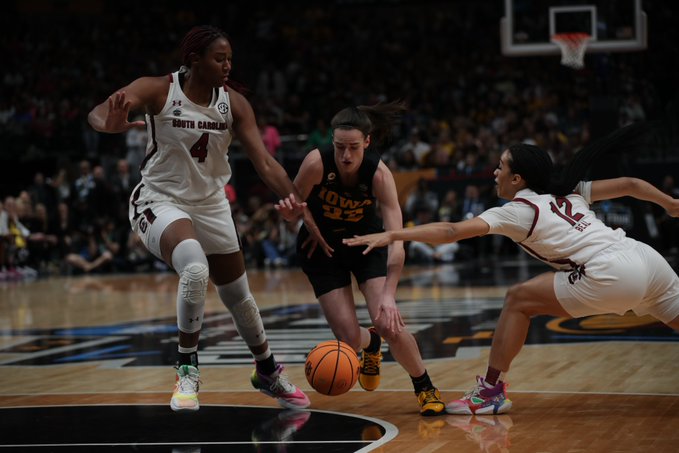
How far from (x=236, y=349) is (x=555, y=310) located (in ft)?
12.6

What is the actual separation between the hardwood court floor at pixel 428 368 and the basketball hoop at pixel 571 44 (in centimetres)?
382

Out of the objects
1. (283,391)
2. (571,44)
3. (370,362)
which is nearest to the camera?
(283,391)

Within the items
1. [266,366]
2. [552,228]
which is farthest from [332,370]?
[552,228]

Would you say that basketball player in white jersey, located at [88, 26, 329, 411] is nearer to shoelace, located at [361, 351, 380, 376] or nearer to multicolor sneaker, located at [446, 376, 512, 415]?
shoelace, located at [361, 351, 380, 376]

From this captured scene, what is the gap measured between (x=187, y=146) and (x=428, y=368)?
283cm

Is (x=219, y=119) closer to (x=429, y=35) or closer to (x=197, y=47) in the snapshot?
(x=197, y=47)

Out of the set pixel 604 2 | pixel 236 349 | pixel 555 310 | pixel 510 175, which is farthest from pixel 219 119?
pixel 604 2

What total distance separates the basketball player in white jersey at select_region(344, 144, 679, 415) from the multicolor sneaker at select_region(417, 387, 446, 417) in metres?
0.07

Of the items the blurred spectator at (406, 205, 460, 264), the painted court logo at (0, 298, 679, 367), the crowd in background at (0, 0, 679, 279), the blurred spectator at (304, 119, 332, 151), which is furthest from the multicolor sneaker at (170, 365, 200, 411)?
the blurred spectator at (304, 119, 332, 151)

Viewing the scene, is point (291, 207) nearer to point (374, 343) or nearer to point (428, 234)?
point (428, 234)

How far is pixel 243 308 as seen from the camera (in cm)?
651

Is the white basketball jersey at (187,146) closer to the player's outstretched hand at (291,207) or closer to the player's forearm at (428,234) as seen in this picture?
the player's outstretched hand at (291,207)

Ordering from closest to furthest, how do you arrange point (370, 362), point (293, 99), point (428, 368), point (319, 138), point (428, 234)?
point (428, 234) < point (370, 362) < point (428, 368) < point (319, 138) < point (293, 99)

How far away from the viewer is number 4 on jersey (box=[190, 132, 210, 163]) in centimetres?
616
